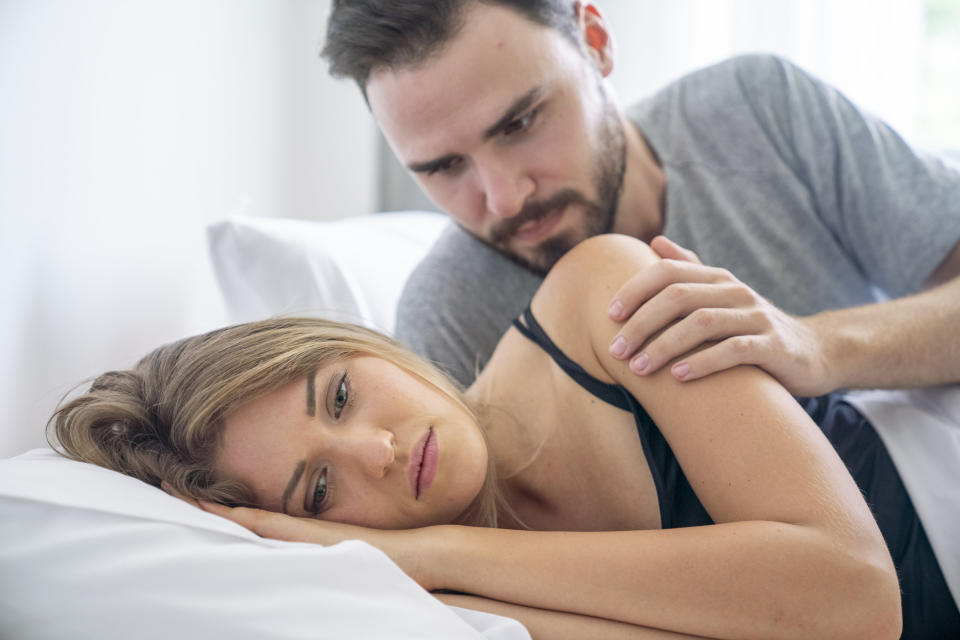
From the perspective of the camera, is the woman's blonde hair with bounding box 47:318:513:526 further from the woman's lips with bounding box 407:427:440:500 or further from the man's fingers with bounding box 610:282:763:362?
the man's fingers with bounding box 610:282:763:362

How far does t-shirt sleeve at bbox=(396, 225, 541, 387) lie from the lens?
4.66 feet

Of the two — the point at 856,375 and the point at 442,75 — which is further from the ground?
the point at 442,75

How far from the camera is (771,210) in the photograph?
141 centimetres

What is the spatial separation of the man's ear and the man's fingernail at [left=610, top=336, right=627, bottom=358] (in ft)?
2.33

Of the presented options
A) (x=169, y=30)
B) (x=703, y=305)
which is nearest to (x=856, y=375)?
(x=703, y=305)

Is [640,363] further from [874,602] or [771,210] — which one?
[771,210]

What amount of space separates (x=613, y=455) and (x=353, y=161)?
1544 millimetres

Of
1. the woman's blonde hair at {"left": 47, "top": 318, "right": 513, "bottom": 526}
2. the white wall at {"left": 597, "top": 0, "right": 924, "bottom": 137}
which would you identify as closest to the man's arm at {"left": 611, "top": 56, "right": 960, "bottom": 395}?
the woman's blonde hair at {"left": 47, "top": 318, "right": 513, "bottom": 526}

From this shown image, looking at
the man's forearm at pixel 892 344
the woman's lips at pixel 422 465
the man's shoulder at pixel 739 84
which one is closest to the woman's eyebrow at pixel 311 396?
the woman's lips at pixel 422 465

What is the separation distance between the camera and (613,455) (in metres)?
0.93

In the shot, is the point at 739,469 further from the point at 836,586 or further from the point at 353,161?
the point at 353,161

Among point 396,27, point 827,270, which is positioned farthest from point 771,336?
point 396,27

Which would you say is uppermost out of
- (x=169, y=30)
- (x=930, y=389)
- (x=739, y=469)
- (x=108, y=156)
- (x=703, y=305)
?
(x=169, y=30)

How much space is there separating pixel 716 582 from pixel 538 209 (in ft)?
2.44
